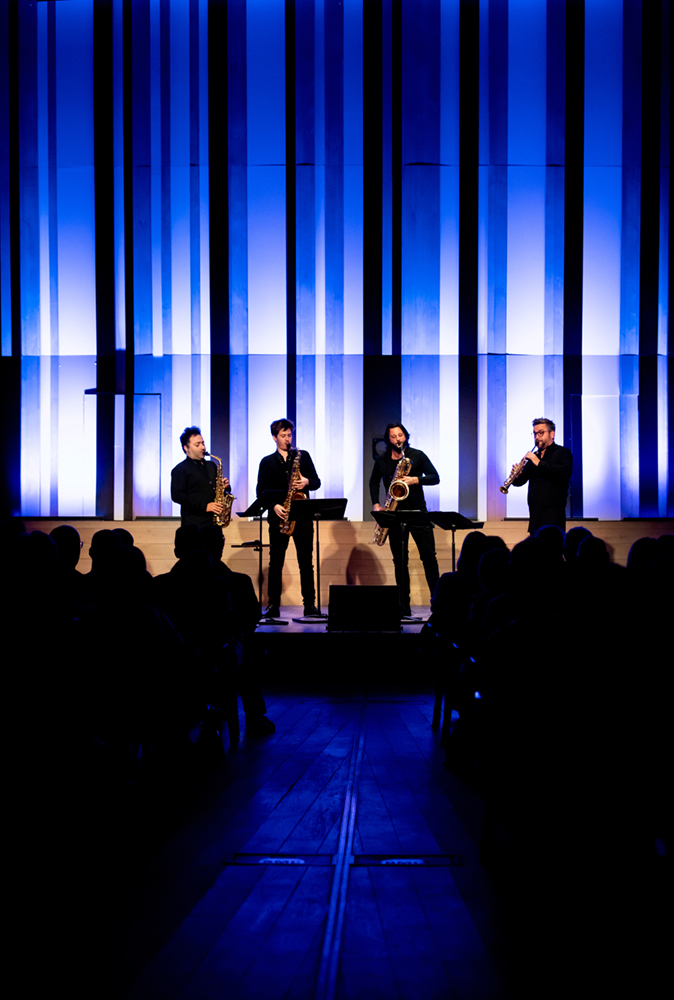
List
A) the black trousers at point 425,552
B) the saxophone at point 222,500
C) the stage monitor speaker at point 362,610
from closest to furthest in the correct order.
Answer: the stage monitor speaker at point 362,610 < the black trousers at point 425,552 < the saxophone at point 222,500

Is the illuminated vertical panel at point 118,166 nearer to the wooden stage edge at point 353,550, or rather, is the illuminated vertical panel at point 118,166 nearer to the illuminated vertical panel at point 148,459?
the illuminated vertical panel at point 148,459

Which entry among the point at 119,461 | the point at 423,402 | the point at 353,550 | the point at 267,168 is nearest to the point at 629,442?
the point at 423,402

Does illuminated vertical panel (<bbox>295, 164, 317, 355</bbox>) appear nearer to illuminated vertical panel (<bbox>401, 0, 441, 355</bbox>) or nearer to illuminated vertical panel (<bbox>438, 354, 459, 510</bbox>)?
illuminated vertical panel (<bbox>401, 0, 441, 355</bbox>)

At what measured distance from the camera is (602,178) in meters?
8.95

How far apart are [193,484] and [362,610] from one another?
200 centimetres

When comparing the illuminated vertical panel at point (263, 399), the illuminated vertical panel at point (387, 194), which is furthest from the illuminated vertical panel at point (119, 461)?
the illuminated vertical panel at point (387, 194)

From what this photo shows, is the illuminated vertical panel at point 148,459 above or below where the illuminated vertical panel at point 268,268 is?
below

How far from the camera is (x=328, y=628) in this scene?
20.2 feet

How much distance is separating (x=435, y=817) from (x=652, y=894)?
1.45m

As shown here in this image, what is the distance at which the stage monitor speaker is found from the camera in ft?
20.1

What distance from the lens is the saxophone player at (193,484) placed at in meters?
6.97

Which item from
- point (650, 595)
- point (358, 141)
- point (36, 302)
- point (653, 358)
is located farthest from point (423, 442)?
point (650, 595)

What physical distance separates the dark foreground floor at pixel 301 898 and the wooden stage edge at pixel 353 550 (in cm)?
428

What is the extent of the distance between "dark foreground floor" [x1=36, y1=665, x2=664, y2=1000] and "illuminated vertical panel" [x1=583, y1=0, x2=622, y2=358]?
6519 mm
